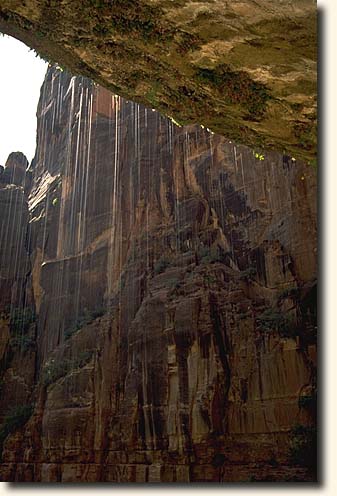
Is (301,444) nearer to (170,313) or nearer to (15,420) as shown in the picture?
(170,313)

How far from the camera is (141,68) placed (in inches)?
205

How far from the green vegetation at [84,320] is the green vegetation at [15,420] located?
3579 mm

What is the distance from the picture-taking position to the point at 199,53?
15.1ft

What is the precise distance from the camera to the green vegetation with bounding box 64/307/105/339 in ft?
66.0

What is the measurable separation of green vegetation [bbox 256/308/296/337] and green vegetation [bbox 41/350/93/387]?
7.39 metres

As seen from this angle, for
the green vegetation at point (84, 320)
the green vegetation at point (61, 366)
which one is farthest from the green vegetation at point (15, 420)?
the green vegetation at point (84, 320)

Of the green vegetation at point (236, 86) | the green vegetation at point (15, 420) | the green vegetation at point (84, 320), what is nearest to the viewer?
the green vegetation at point (236, 86)

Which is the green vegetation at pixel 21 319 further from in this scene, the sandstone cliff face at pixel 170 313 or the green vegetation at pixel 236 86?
the green vegetation at pixel 236 86

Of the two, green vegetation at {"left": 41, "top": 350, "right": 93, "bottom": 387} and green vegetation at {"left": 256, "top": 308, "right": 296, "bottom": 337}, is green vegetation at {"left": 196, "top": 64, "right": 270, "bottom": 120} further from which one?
green vegetation at {"left": 41, "top": 350, "right": 93, "bottom": 387}

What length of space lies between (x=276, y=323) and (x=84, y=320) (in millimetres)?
9520

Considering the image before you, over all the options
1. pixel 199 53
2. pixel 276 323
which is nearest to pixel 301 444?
pixel 276 323

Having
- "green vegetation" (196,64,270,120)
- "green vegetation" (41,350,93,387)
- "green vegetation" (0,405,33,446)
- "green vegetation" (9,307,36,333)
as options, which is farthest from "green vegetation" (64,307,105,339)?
"green vegetation" (196,64,270,120)

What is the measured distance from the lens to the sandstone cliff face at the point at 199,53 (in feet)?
13.1

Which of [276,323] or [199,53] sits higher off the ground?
[199,53]
